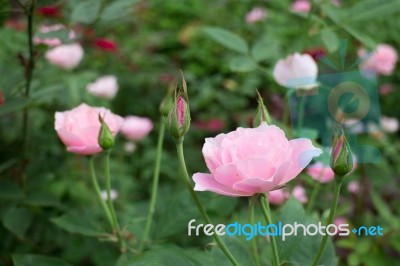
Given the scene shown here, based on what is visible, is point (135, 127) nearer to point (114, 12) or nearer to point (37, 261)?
point (114, 12)

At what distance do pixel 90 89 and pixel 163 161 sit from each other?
1.40 ft

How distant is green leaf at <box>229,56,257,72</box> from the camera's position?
1.21m

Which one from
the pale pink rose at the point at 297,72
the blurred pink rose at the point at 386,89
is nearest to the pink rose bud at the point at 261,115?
the pale pink rose at the point at 297,72

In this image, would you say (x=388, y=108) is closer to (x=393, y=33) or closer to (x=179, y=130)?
(x=393, y=33)

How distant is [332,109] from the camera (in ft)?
2.44

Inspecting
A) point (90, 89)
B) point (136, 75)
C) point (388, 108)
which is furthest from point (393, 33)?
point (90, 89)

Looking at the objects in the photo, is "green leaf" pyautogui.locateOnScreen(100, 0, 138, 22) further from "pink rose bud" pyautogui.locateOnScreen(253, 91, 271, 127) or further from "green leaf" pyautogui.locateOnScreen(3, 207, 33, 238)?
"pink rose bud" pyautogui.locateOnScreen(253, 91, 271, 127)

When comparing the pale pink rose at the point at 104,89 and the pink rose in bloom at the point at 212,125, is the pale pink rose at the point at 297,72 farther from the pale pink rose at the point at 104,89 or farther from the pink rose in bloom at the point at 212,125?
the pink rose in bloom at the point at 212,125

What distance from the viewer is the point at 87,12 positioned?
1048 mm

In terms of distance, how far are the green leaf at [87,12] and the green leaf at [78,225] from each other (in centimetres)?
40

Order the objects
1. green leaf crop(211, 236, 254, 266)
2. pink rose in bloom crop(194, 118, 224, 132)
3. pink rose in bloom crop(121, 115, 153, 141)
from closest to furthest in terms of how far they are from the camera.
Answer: green leaf crop(211, 236, 254, 266) → pink rose in bloom crop(121, 115, 153, 141) → pink rose in bloom crop(194, 118, 224, 132)

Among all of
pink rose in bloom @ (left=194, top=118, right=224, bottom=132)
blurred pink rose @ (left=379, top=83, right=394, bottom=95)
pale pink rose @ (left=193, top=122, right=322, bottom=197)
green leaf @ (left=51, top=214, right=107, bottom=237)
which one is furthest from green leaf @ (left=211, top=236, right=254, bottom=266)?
blurred pink rose @ (left=379, top=83, right=394, bottom=95)

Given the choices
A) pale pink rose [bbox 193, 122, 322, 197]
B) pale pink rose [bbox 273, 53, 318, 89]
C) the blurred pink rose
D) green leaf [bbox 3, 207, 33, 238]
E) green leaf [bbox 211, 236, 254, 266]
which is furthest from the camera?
the blurred pink rose

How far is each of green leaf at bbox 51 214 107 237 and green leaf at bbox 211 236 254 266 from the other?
23cm
